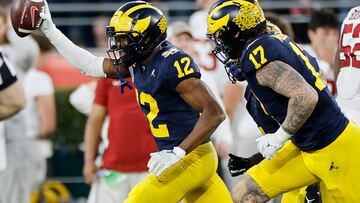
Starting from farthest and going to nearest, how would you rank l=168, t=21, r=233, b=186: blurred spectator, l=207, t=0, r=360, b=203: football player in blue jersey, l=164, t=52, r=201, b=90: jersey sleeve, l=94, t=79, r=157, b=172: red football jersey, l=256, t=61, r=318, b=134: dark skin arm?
l=168, t=21, r=233, b=186: blurred spectator, l=94, t=79, r=157, b=172: red football jersey, l=164, t=52, r=201, b=90: jersey sleeve, l=207, t=0, r=360, b=203: football player in blue jersey, l=256, t=61, r=318, b=134: dark skin arm

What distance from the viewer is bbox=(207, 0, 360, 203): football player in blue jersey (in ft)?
17.7

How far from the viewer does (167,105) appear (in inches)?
228

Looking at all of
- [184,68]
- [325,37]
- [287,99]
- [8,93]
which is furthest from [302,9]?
[287,99]

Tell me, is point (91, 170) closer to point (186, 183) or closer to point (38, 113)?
point (38, 113)

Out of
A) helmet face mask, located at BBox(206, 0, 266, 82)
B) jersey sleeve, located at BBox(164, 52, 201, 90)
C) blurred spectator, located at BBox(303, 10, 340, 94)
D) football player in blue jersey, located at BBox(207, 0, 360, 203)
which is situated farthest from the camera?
blurred spectator, located at BBox(303, 10, 340, 94)

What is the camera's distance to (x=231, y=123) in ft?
27.3

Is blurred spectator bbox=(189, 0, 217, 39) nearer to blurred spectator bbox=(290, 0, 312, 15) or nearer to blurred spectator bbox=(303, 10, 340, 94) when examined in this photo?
blurred spectator bbox=(303, 10, 340, 94)

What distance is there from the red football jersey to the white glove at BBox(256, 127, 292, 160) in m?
1.90

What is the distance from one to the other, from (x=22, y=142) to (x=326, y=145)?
2800mm

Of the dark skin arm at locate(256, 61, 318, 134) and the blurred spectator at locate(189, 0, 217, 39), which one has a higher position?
the dark skin arm at locate(256, 61, 318, 134)

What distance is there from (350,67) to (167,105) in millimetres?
1134

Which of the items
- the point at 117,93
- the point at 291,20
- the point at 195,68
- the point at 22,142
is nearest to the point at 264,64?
the point at 195,68

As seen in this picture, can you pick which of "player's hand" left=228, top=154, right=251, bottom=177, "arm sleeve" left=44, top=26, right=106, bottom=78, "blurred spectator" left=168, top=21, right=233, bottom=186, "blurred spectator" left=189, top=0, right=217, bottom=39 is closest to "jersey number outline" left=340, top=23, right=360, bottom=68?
"player's hand" left=228, top=154, right=251, bottom=177

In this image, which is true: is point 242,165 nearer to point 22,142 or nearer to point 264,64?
point 264,64
